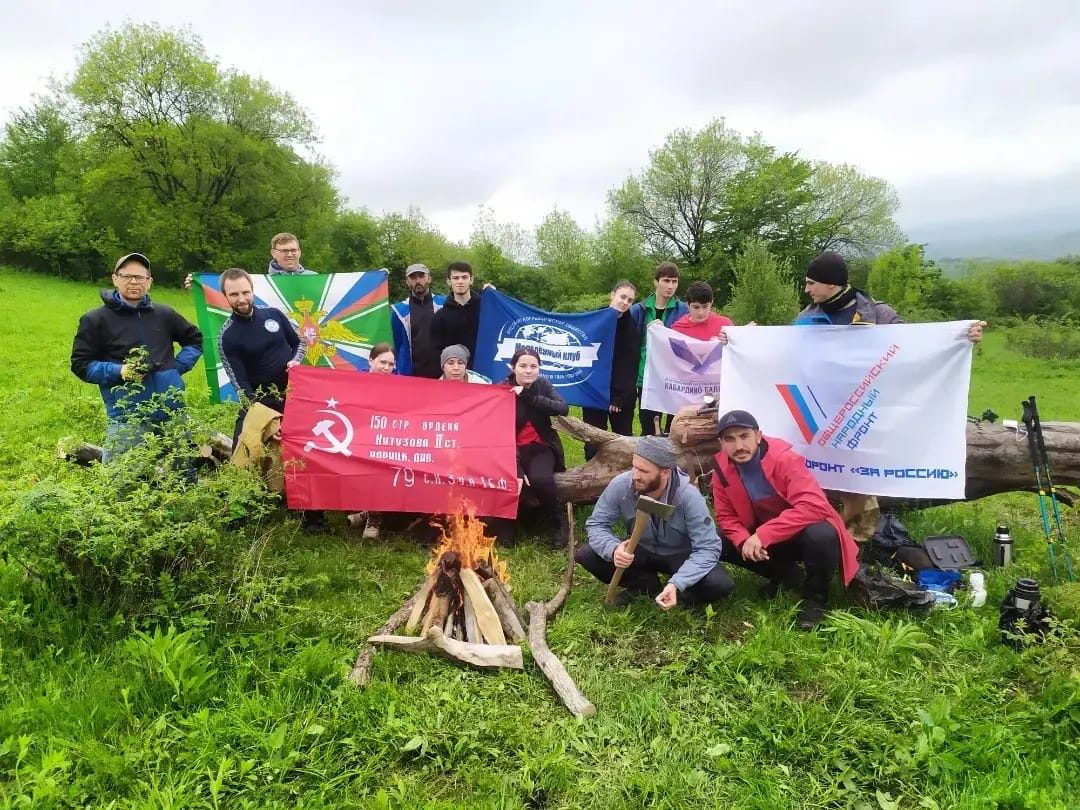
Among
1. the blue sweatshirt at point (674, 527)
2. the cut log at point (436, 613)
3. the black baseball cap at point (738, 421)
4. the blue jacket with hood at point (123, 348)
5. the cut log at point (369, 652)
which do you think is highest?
the blue jacket with hood at point (123, 348)

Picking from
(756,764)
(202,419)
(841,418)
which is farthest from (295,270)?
(756,764)

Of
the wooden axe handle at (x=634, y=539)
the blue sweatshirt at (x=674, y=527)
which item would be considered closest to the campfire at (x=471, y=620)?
the wooden axe handle at (x=634, y=539)

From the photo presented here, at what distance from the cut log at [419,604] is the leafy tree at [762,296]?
22.5 m

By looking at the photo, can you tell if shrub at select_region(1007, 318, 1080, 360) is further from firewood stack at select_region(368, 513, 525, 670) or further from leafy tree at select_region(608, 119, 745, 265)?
firewood stack at select_region(368, 513, 525, 670)

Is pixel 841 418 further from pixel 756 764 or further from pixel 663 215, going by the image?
pixel 663 215

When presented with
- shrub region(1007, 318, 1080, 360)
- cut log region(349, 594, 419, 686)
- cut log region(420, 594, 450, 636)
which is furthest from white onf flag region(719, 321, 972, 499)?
shrub region(1007, 318, 1080, 360)

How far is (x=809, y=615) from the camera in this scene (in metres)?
4.42

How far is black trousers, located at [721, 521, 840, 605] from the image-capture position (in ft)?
14.3

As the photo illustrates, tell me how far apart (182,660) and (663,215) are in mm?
48120

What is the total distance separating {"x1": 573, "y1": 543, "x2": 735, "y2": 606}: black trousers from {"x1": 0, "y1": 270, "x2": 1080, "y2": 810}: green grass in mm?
153

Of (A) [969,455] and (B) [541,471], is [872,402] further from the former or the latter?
(B) [541,471]

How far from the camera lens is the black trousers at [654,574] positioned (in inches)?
176

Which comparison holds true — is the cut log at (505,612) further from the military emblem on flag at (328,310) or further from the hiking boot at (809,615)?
the military emblem on flag at (328,310)

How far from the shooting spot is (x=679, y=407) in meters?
7.34
